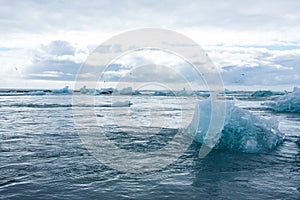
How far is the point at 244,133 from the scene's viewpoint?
12.0m

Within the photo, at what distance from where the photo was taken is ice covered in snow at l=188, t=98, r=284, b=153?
38.0 feet

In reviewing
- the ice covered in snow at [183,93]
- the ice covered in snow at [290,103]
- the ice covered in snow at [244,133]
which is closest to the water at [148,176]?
the ice covered in snow at [244,133]

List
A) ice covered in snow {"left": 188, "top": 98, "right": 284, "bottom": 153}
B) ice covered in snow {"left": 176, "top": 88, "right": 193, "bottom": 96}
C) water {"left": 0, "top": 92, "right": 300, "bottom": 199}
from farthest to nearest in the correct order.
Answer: ice covered in snow {"left": 176, "top": 88, "right": 193, "bottom": 96}
ice covered in snow {"left": 188, "top": 98, "right": 284, "bottom": 153}
water {"left": 0, "top": 92, "right": 300, "bottom": 199}

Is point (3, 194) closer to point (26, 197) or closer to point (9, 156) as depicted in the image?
point (26, 197)

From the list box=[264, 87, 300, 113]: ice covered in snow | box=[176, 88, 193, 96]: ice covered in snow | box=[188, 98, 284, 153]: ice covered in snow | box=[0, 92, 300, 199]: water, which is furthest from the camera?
box=[176, 88, 193, 96]: ice covered in snow

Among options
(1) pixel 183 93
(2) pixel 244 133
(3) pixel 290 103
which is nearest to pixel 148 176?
(2) pixel 244 133

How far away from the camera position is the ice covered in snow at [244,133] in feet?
38.0

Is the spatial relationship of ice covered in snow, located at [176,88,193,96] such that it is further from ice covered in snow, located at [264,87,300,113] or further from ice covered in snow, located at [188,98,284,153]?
ice covered in snow, located at [188,98,284,153]

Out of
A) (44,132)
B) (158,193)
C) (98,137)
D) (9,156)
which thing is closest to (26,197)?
(158,193)

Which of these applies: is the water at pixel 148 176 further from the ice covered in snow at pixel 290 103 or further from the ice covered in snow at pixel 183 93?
the ice covered in snow at pixel 183 93

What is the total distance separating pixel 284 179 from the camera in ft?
26.2

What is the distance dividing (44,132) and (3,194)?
9.25 meters

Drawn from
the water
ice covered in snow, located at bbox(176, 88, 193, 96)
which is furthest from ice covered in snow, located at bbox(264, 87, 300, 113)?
ice covered in snow, located at bbox(176, 88, 193, 96)

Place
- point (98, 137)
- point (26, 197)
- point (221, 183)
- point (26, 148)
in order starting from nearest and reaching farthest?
point (26, 197), point (221, 183), point (26, 148), point (98, 137)
